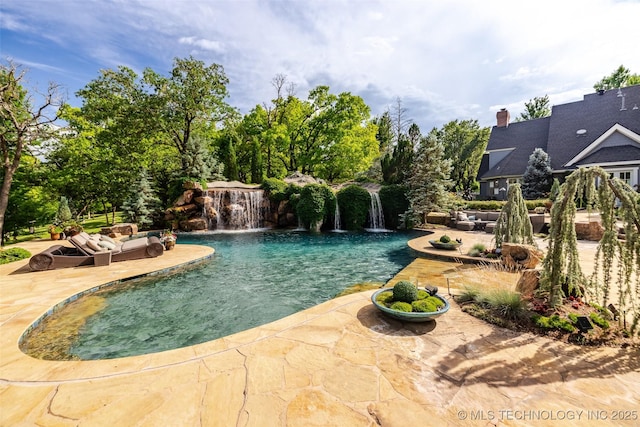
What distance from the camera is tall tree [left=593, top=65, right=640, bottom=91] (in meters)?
33.5

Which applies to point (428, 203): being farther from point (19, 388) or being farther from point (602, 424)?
point (19, 388)

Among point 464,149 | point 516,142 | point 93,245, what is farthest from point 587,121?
point 93,245

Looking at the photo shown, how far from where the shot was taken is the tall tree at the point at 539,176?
2134cm

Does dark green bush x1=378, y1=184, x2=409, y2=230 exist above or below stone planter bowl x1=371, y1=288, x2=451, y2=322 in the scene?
above

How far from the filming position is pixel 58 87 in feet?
32.6

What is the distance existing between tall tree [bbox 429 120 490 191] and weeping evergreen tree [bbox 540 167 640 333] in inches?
1155

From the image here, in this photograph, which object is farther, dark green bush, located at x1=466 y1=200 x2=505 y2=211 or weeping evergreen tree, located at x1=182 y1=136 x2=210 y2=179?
weeping evergreen tree, located at x1=182 y1=136 x2=210 y2=179

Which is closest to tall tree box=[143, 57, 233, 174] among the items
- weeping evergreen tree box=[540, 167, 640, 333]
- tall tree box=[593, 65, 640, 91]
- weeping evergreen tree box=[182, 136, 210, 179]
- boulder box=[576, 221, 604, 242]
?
weeping evergreen tree box=[182, 136, 210, 179]

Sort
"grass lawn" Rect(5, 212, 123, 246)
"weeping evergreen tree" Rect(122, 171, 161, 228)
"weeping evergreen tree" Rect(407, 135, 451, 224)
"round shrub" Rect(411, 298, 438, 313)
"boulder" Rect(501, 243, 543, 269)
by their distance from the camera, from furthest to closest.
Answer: "weeping evergreen tree" Rect(122, 171, 161, 228) < "weeping evergreen tree" Rect(407, 135, 451, 224) < "grass lawn" Rect(5, 212, 123, 246) < "boulder" Rect(501, 243, 543, 269) < "round shrub" Rect(411, 298, 438, 313)

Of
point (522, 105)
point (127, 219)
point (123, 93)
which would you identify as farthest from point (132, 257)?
point (522, 105)

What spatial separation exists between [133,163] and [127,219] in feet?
16.7

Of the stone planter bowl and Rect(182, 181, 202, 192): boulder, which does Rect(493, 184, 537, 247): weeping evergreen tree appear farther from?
Rect(182, 181, 202, 192): boulder

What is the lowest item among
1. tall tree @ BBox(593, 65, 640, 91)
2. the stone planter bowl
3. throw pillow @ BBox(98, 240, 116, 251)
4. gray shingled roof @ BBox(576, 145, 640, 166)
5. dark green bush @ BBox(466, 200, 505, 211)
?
the stone planter bowl

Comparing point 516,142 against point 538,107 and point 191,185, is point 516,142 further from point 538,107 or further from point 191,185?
point 191,185
